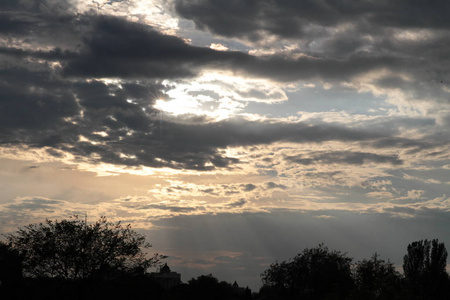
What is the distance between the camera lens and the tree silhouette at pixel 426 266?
298 feet

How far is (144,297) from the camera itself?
250 ft

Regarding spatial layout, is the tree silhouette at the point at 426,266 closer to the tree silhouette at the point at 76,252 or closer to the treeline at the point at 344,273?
the treeline at the point at 344,273

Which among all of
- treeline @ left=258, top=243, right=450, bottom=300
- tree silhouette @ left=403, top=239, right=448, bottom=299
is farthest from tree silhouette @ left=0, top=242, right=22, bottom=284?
tree silhouette @ left=403, top=239, right=448, bottom=299

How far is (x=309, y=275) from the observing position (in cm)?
10425

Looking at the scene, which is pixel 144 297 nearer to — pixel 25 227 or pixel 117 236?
pixel 117 236

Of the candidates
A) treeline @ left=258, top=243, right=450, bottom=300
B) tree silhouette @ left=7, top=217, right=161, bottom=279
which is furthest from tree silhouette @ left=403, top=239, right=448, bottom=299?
tree silhouette @ left=7, top=217, right=161, bottom=279

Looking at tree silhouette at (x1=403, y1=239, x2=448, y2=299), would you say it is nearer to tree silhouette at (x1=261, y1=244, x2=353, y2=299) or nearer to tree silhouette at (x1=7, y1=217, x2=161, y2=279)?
tree silhouette at (x1=261, y1=244, x2=353, y2=299)

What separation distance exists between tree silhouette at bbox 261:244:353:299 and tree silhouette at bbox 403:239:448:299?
39.4ft

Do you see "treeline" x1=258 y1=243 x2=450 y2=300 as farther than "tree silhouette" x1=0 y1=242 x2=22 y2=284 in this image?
Yes

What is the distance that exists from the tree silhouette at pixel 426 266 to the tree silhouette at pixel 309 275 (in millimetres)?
12001

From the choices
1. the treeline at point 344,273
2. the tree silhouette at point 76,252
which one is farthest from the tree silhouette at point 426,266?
the tree silhouette at point 76,252

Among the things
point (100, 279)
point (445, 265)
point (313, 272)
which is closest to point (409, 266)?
point (445, 265)

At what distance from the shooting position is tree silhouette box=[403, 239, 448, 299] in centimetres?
9088

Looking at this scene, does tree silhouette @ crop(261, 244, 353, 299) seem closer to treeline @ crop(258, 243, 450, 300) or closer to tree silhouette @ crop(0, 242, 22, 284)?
treeline @ crop(258, 243, 450, 300)
